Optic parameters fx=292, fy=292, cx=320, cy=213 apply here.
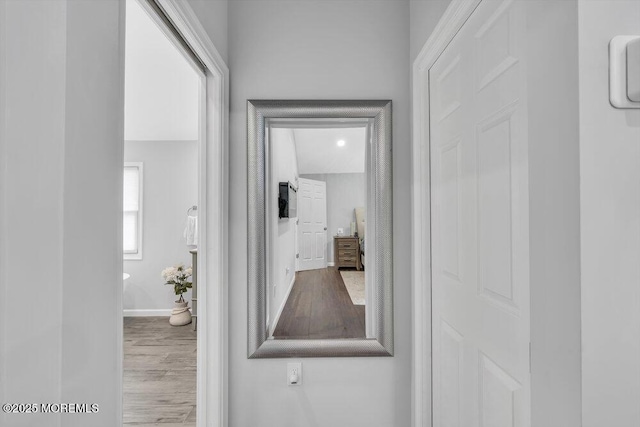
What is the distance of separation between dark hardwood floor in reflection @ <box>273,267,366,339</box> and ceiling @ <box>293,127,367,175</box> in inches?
21.7

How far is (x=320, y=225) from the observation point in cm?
157

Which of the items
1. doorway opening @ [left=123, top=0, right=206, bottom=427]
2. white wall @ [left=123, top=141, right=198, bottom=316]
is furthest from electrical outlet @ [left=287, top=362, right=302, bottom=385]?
white wall @ [left=123, top=141, right=198, bottom=316]

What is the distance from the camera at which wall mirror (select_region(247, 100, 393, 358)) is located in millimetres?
1524

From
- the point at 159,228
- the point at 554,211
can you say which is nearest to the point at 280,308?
the point at 554,211

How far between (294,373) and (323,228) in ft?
2.51

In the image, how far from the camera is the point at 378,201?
154 cm

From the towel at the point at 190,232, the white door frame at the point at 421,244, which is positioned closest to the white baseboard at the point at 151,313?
the towel at the point at 190,232

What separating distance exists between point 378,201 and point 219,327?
39.7 inches

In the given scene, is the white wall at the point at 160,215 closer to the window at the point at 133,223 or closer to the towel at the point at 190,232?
the window at the point at 133,223

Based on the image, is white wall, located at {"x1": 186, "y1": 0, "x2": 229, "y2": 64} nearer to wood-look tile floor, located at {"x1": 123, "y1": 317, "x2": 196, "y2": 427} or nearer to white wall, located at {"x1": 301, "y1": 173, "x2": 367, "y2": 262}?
white wall, located at {"x1": 301, "y1": 173, "x2": 367, "y2": 262}

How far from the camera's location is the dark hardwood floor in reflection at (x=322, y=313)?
5.17ft

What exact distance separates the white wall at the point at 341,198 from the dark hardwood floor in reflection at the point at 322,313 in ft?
0.45

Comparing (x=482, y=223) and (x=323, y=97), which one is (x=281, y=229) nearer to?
(x=323, y=97)

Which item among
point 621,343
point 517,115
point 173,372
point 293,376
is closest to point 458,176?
point 517,115
